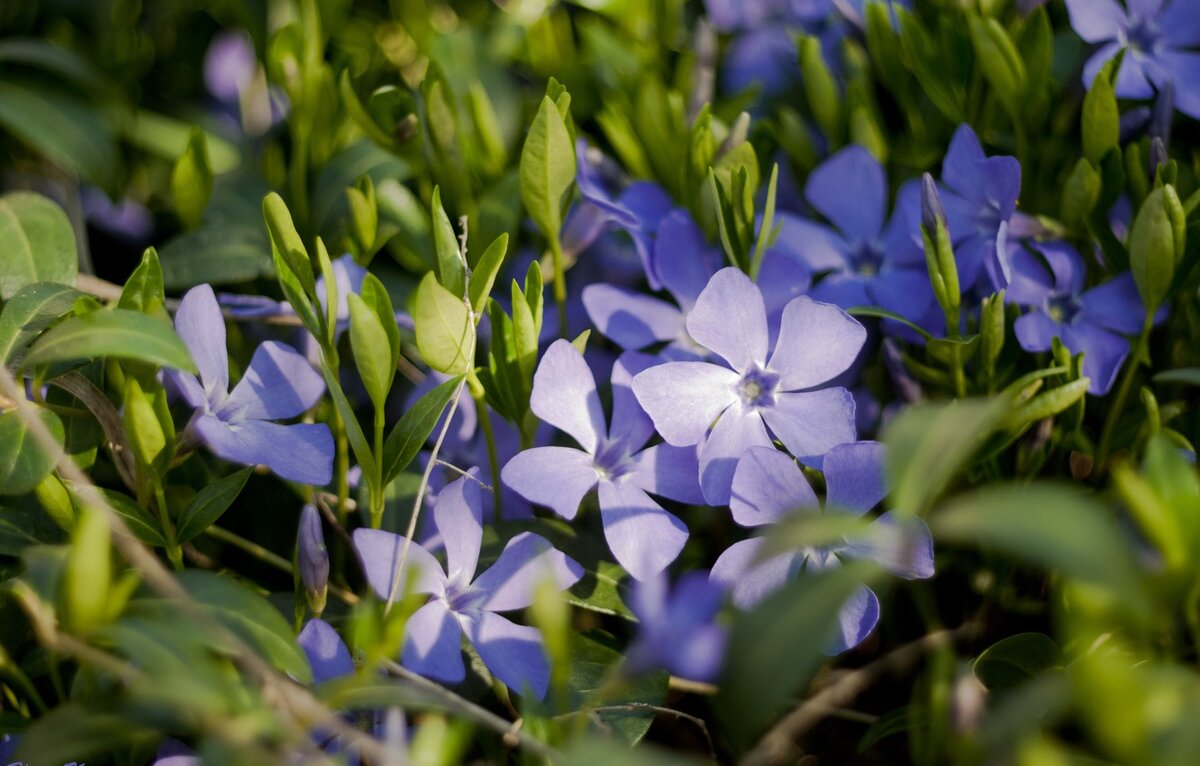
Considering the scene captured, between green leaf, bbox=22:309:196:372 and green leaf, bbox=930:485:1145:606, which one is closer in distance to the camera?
green leaf, bbox=930:485:1145:606

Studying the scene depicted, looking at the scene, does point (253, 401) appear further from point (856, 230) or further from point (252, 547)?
point (856, 230)

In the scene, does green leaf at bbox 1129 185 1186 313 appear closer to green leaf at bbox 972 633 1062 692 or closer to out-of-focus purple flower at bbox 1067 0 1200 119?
out-of-focus purple flower at bbox 1067 0 1200 119

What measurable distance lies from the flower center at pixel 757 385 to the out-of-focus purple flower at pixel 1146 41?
524mm

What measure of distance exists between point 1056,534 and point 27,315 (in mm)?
844

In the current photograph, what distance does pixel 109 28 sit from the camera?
5.80 feet

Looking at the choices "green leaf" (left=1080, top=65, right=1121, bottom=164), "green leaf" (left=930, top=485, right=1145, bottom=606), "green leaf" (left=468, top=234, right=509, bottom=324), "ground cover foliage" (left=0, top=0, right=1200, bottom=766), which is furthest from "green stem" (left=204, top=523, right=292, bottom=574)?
"green leaf" (left=1080, top=65, right=1121, bottom=164)

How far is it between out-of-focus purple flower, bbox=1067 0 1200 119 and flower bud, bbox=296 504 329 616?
95 cm

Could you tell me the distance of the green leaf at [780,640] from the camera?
0.61 meters

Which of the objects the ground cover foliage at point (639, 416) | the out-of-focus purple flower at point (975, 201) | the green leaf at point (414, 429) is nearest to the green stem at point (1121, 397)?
the ground cover foliage at point (639, 416)

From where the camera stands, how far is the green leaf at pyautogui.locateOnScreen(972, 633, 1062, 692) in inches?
36.5

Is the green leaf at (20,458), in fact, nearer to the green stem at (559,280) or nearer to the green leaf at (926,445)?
the green stem at (559,280)

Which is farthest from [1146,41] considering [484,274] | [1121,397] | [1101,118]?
[484,274]

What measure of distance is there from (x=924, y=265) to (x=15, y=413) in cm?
93

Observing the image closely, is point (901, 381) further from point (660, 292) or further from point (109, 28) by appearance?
point (109, 28)
